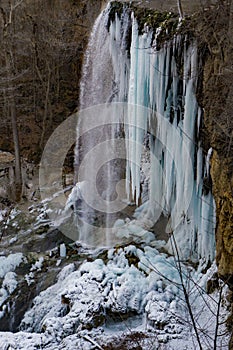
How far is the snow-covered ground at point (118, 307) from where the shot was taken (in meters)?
6.05

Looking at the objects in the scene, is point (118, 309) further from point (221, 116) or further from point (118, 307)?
point (221, 116)

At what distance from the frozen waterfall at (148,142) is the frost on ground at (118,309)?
2.54ft

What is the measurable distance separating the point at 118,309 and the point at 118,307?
0.10 feet

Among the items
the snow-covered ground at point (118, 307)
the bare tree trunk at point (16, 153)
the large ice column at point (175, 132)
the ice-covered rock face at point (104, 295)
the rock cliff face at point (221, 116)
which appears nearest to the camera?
the rock cliff face at point (221, 116)

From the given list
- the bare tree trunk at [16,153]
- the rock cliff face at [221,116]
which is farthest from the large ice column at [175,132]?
the bare tree trunk at [16,153]

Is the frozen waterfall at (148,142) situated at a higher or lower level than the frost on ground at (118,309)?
higher

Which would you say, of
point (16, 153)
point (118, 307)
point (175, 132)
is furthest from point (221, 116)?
point (16, 153)

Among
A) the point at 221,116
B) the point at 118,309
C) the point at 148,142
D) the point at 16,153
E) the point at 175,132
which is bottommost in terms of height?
the point at 118,309

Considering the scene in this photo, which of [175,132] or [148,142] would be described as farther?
[148,142]

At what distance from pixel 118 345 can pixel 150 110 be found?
4.14 m

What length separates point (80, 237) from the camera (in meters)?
9.09

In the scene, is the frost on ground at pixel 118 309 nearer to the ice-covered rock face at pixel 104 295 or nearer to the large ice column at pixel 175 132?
the ice-covered rock face at pixel 104 295

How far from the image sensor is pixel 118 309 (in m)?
6.60

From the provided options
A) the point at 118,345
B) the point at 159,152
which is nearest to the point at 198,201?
the point at 159,152
